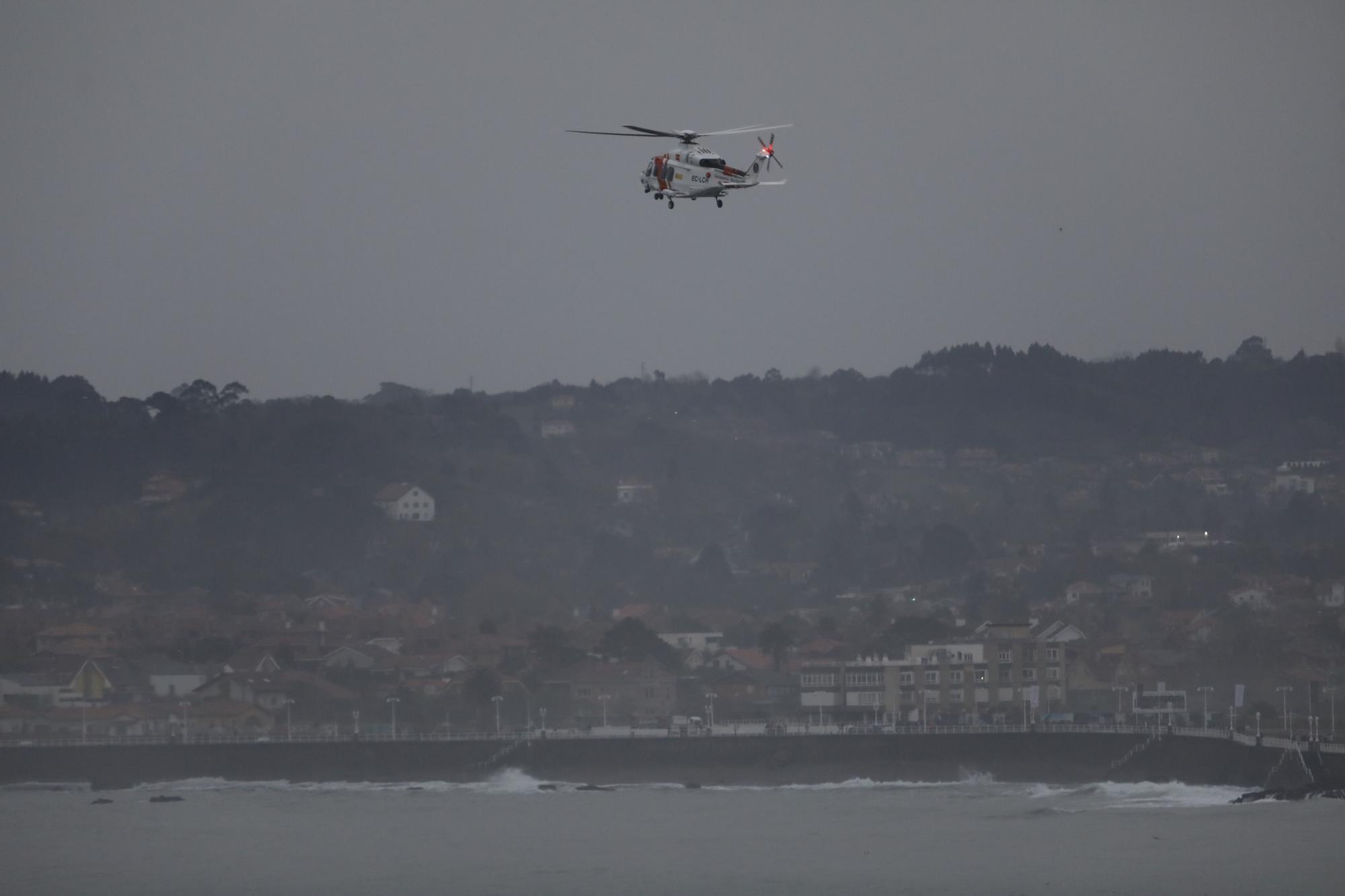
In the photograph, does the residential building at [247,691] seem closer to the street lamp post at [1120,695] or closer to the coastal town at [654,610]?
the coastal town at [654,610]

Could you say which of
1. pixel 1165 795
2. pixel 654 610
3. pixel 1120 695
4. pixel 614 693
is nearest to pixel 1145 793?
pixel 1165 795

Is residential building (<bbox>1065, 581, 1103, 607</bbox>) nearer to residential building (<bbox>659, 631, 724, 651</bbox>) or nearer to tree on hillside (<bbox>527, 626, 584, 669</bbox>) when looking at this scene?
residential building (<bbox>659, 631, 724, 651</bbox>)

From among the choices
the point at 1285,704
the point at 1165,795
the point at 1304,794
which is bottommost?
the point at 1165,795

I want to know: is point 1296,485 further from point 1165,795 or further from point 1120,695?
point 1165,795

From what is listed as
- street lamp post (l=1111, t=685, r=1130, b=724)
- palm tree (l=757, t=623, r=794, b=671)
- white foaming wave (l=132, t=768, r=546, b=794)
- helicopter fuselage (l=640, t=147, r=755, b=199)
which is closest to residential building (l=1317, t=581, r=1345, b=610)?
street lamp post (l=1111, t=685, r=1130, b=724)

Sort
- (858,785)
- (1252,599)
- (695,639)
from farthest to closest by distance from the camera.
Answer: (1252,599), (695,639), (858,785)
